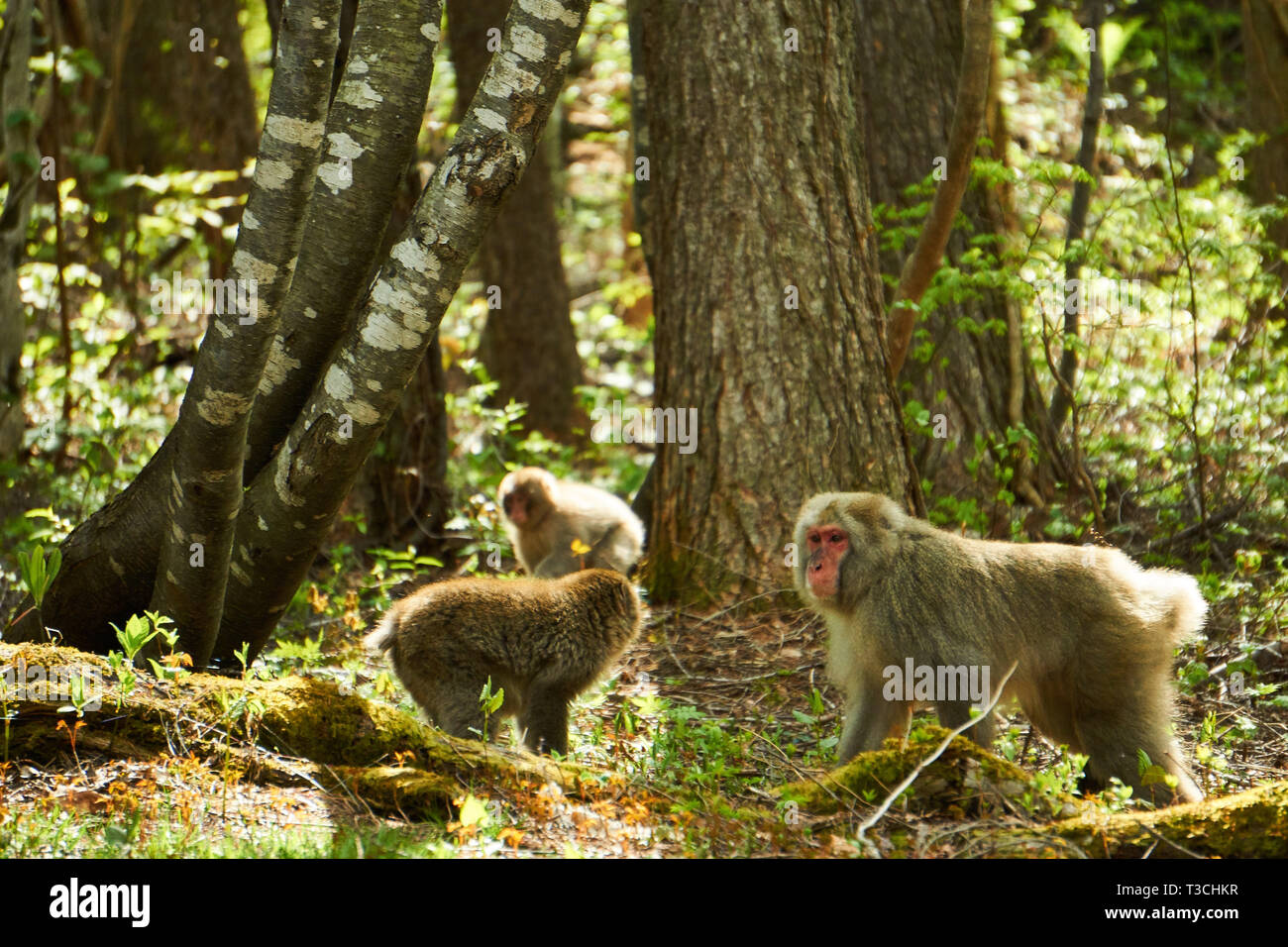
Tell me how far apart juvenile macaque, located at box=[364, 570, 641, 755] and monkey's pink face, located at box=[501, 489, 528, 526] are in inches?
117

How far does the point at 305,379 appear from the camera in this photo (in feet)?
18.3

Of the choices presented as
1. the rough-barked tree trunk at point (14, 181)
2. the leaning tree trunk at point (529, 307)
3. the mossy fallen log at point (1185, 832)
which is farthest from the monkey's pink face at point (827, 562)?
the leaning tree trunk at point (529, 307)

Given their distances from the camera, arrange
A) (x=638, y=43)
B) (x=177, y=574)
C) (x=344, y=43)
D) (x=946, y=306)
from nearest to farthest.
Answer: (x=177, y=574), (x=344, y=43), (x=638, y=43), (x=946, y=306)

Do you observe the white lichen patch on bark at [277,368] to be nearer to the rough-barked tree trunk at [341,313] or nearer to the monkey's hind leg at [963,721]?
the rough-barked tree trunk at [341,313]

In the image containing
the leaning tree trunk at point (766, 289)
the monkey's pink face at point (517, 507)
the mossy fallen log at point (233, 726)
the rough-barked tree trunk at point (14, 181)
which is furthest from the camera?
the rough-barked tree trunk at point (14, 181)

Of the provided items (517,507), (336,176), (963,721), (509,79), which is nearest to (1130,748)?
(963,721)

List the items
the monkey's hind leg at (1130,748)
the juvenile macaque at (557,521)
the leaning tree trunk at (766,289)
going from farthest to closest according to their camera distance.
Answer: the juvenile macaque at (557,521) < the leaning tree trunk at (766,289) < the monkey's hind leg at (1130,748)

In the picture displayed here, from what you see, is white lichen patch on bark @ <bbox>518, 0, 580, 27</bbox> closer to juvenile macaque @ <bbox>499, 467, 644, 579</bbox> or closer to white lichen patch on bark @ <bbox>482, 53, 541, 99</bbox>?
white lichen patch on bark @ <bbox>482, 53, 541, 99</bbox>

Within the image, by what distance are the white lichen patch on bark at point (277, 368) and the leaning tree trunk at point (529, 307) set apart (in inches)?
286

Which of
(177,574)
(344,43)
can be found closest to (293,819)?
(177,574)

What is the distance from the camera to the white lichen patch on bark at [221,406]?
454cm

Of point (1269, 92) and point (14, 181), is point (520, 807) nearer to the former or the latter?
point (14, 181)

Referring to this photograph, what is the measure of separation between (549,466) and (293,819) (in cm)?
724
